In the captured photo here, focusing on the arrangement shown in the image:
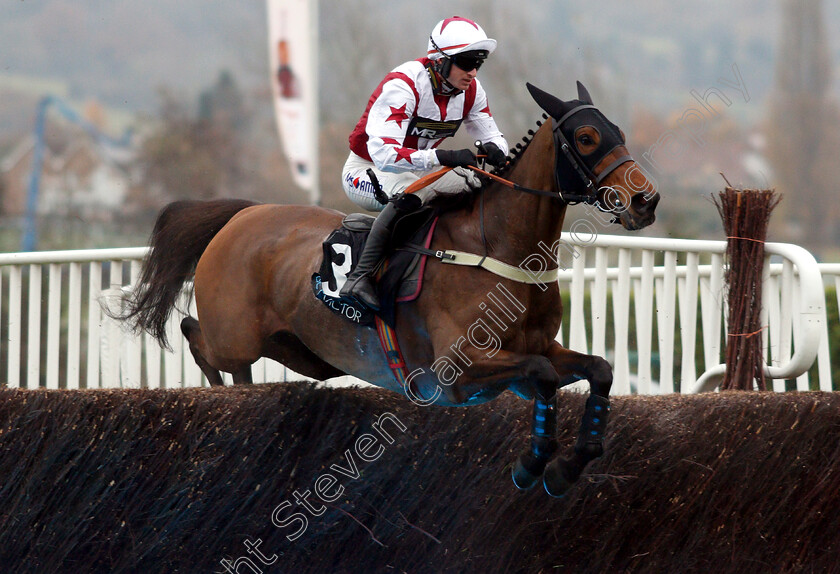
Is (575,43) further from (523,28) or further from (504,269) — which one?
(504,269)

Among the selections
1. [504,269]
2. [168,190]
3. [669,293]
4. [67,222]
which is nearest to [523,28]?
[168,190]

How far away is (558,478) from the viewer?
375 cm

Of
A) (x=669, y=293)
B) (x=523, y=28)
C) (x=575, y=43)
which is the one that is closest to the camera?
(x=669, y=293)

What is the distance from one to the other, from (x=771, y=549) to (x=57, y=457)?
2877 millimetres

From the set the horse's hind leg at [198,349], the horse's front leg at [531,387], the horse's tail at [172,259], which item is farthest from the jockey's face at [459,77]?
the horse's hind leg at [198,349]

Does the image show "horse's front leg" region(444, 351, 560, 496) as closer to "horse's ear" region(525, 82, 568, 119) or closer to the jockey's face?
"horse's ear" region(525, 82, 568, 119)

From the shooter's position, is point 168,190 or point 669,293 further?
point 168,190

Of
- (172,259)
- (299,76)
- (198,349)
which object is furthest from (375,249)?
(299,76)

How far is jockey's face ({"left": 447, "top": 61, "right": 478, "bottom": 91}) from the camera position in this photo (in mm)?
4023

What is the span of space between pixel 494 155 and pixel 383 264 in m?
0.65

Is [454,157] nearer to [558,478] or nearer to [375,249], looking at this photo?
[375,249]

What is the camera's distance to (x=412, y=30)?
22.5 meters

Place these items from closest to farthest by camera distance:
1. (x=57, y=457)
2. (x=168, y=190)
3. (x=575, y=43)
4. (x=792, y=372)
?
(x=57, y=457) < (x=792, y=372) < (x=168, y=190) < (x=575, y=43)

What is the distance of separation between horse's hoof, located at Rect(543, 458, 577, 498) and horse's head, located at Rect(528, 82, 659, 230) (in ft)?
3.10
